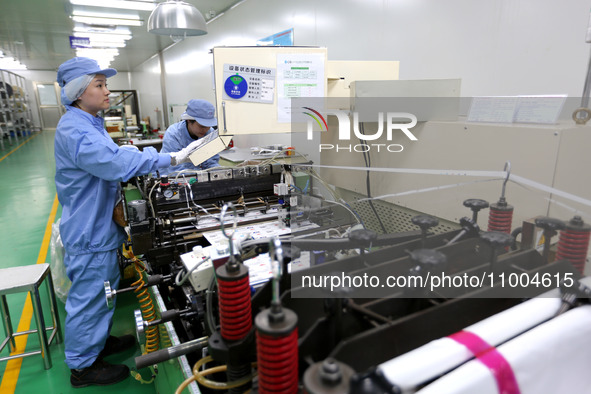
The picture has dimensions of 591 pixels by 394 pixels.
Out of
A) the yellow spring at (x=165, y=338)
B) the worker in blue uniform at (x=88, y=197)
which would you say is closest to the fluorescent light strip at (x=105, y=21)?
the worker in blue uniform at (x=88, y=197)

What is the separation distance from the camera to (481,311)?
2.35 feet

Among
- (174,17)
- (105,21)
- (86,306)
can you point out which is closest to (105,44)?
(105,21)

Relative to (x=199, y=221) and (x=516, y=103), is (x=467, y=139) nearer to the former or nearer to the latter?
(x=516, y=103)

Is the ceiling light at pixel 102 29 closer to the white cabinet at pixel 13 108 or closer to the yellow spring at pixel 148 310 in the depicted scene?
the white cabinet at pixel 13 108

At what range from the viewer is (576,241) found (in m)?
0.79

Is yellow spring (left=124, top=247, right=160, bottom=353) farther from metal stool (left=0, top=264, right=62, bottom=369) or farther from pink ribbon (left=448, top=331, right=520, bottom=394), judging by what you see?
pink ribbon (left=448, top=331, right=520, bottom=394)

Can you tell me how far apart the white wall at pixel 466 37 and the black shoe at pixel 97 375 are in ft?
7.14

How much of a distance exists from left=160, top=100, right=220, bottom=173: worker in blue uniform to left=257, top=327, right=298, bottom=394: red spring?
2.25m

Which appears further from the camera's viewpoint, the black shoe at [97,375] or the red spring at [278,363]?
the black shoe at [97,375]

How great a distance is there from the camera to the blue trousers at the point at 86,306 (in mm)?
1682

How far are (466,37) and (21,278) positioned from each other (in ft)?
8.22

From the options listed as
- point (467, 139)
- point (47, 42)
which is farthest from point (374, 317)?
point (47, 42)

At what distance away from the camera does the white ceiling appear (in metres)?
4.68

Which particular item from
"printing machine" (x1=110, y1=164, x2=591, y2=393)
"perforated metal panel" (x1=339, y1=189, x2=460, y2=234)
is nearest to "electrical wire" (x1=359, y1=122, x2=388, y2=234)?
"perforated metal panel" (x1=339, y1=189, x2=460, y2=234)
